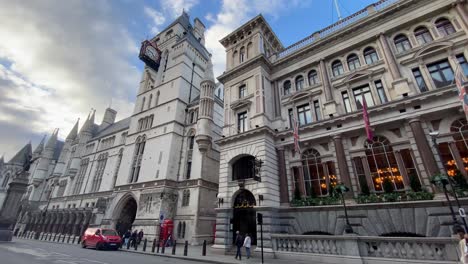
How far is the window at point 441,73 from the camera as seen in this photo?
46.9ft

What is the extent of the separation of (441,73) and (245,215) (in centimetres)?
1756

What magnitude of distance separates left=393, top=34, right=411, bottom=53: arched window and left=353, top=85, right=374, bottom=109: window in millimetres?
3828

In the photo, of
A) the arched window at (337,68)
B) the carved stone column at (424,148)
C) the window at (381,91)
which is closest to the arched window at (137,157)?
the arched window at (337,68)

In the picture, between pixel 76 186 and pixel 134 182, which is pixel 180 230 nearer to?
pixel 134 182

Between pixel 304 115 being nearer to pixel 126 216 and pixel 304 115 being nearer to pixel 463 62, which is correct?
pixel 463 62

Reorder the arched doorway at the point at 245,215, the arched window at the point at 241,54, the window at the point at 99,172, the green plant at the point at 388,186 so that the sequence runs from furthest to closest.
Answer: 1. the window at the point at 99,172
2. the arched window at the point at 241,54
3. the arched doorway at the point at 245,215
4. the green plant at the point at 388,186

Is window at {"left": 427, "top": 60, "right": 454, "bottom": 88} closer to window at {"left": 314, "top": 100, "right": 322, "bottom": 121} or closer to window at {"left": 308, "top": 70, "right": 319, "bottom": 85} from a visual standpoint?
window at {"left": 314, "top": 100, "right": 322, "bottom": 121}

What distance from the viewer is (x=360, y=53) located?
60.4 feet

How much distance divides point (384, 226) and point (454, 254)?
3.61 metres

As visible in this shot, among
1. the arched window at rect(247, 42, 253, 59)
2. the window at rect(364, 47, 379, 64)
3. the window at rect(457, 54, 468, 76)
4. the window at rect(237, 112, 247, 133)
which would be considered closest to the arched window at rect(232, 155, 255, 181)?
the window at rect(237, 112, 247, 133)

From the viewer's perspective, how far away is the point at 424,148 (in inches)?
516

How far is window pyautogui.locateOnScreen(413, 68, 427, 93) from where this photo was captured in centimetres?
1492

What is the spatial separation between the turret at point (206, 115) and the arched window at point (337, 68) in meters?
15.8

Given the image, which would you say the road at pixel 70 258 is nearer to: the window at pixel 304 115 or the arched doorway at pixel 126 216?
the window at pixel 304 115
